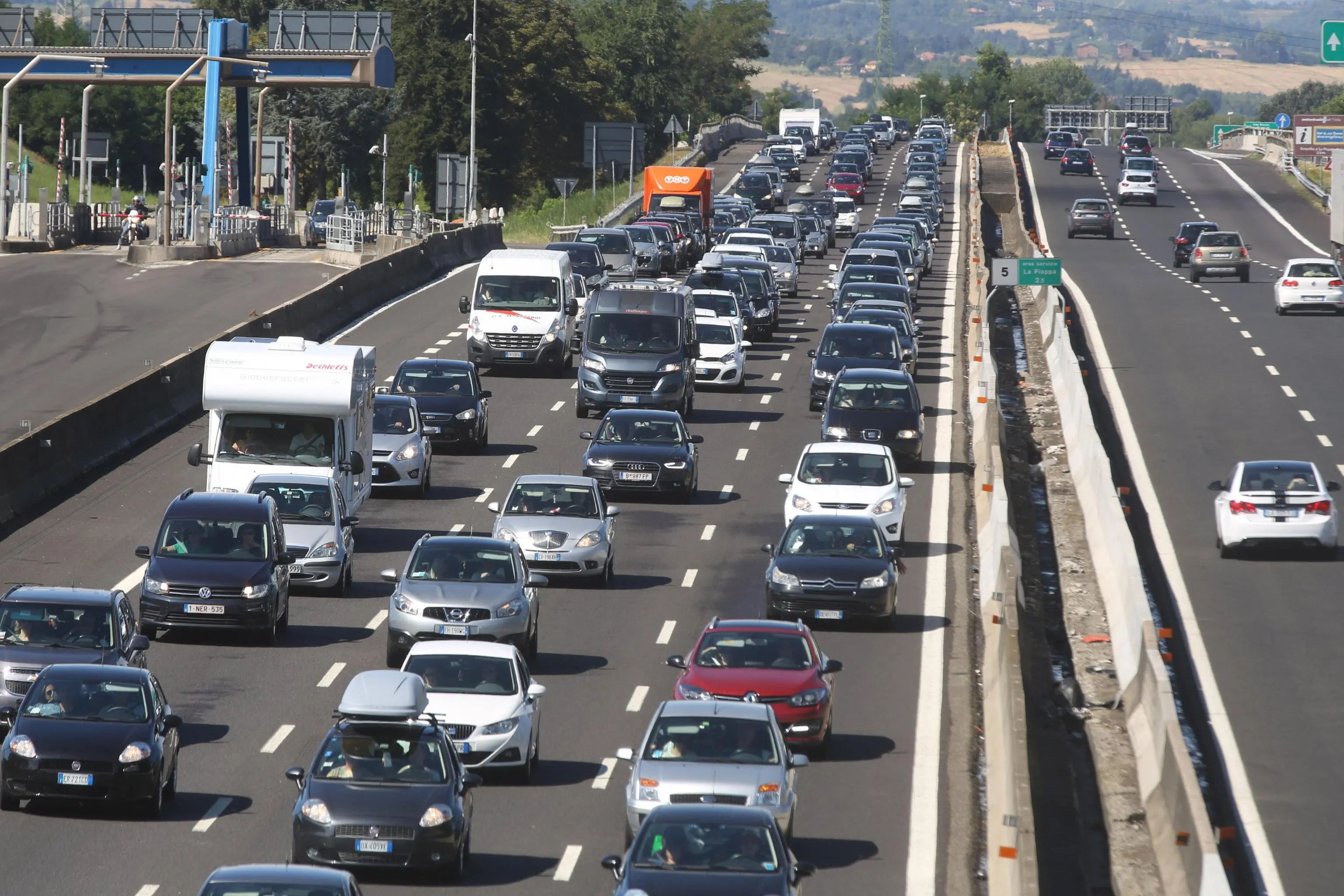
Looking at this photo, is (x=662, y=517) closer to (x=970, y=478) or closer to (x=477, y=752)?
(x=970, y=478)

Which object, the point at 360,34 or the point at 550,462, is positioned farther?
the point at 360,34

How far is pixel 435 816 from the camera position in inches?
642

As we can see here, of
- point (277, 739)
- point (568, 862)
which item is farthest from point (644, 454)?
point (568, 862)

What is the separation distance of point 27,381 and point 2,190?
27.8 m

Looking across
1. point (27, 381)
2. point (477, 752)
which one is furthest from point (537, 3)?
point (477, 752)

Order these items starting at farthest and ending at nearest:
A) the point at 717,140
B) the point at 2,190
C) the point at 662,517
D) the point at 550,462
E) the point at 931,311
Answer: the point at 717,140
the point at 2,190
the point at 931,311
the point at 550,462
the point at 662,517

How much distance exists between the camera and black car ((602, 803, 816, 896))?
14.4 m

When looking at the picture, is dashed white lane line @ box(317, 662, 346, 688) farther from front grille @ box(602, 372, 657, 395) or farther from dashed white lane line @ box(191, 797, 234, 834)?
front grille @ box(602, 372, 657, 395)

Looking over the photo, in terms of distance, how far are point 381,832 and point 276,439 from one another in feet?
48.3

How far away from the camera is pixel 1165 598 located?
3111cm

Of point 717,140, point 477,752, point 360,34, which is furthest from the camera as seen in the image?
point 717,140

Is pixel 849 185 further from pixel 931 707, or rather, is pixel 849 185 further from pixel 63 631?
pixel 63 631

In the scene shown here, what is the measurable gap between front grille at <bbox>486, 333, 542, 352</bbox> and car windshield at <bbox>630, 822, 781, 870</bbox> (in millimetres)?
30789

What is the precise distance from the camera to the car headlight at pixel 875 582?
26.4 m
